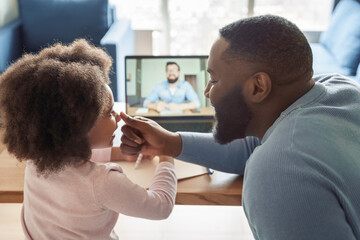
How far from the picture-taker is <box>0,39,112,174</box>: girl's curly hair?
0.83 meters

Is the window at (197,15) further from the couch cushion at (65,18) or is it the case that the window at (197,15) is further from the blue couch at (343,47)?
the couch cushion at (65,18)

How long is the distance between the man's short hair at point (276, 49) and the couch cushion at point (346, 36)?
2.06m

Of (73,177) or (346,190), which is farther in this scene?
(73,177)

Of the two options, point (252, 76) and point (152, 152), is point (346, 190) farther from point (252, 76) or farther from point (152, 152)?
point (152, 152)

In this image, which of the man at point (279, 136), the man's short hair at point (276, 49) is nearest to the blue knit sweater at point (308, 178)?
the man at point (279, 136)

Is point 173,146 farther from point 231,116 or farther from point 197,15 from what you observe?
point 197,15

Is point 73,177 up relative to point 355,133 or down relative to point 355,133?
down

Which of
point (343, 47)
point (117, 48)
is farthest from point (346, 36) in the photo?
point (117, 48)

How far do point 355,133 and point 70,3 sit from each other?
8.33 feet

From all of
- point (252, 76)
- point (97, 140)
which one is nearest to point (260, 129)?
point (252, 76)

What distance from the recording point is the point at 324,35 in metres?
3.32

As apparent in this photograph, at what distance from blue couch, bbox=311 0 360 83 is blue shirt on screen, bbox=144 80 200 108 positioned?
1.43 metres

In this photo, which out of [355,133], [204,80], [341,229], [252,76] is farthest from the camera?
[204,80]

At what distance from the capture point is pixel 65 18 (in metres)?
2.90
